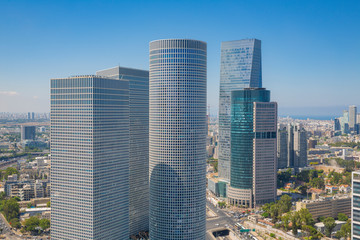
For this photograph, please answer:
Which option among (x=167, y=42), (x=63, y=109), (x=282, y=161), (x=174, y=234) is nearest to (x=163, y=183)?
(x=174, y=234)

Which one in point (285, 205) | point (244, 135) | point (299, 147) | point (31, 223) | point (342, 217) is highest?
point (244, 135)

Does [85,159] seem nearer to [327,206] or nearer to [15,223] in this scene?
[15,223]

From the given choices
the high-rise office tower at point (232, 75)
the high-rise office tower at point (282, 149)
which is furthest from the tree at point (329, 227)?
the high-rise office tower at point (282, 149)

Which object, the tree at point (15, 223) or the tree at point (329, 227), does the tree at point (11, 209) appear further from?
the tree at point (329, 227)

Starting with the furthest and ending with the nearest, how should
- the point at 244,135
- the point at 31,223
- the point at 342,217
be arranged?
the point at 244,135, the point at 31,223, the point at 342,217

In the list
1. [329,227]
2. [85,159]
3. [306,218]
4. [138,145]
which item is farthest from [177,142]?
[329,227]

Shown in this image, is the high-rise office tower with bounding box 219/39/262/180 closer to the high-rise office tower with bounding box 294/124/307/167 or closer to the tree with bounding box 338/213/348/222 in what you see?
the high-rise office tower with bounding box 294/124/307/167

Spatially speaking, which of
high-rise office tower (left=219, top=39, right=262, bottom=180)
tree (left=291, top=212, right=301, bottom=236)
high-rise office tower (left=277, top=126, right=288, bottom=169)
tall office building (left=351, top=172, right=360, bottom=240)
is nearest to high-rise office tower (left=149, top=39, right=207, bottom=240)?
tall office building (left=351, top=172, right=360, bottom=240)

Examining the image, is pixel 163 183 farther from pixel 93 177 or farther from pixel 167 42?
pixel 167 42
